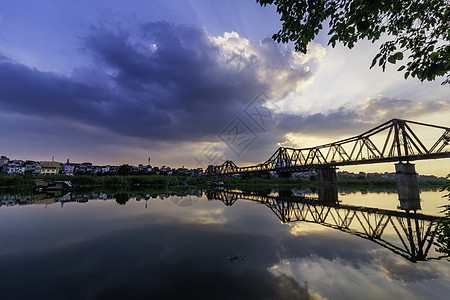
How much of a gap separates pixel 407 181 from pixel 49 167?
140 m

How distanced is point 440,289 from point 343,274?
1.75 metres

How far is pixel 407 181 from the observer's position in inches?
1060

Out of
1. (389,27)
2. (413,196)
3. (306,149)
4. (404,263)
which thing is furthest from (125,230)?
(306,149)

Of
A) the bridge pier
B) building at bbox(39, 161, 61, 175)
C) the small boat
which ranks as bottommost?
the bridge pier

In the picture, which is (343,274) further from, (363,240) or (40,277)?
(40,277)

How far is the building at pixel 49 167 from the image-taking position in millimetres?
94438

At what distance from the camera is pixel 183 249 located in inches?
212

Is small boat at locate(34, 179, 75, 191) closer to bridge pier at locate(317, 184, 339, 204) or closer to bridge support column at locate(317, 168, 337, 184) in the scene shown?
bridge pier at locate(317, 184, 339, 204)

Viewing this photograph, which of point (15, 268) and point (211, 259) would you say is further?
point (211, 259)

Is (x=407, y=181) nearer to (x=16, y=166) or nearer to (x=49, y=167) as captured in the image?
(x=16, y=166)

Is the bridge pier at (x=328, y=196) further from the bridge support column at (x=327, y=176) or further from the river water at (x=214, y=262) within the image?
the bridge support column at (x=327, y=176)

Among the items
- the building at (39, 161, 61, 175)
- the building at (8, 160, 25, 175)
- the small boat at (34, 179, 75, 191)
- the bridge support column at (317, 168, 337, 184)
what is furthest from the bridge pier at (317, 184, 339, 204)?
the building at (39, 161, 61, 175)

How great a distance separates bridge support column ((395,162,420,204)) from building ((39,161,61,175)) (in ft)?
445

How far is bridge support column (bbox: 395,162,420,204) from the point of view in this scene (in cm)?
2462
